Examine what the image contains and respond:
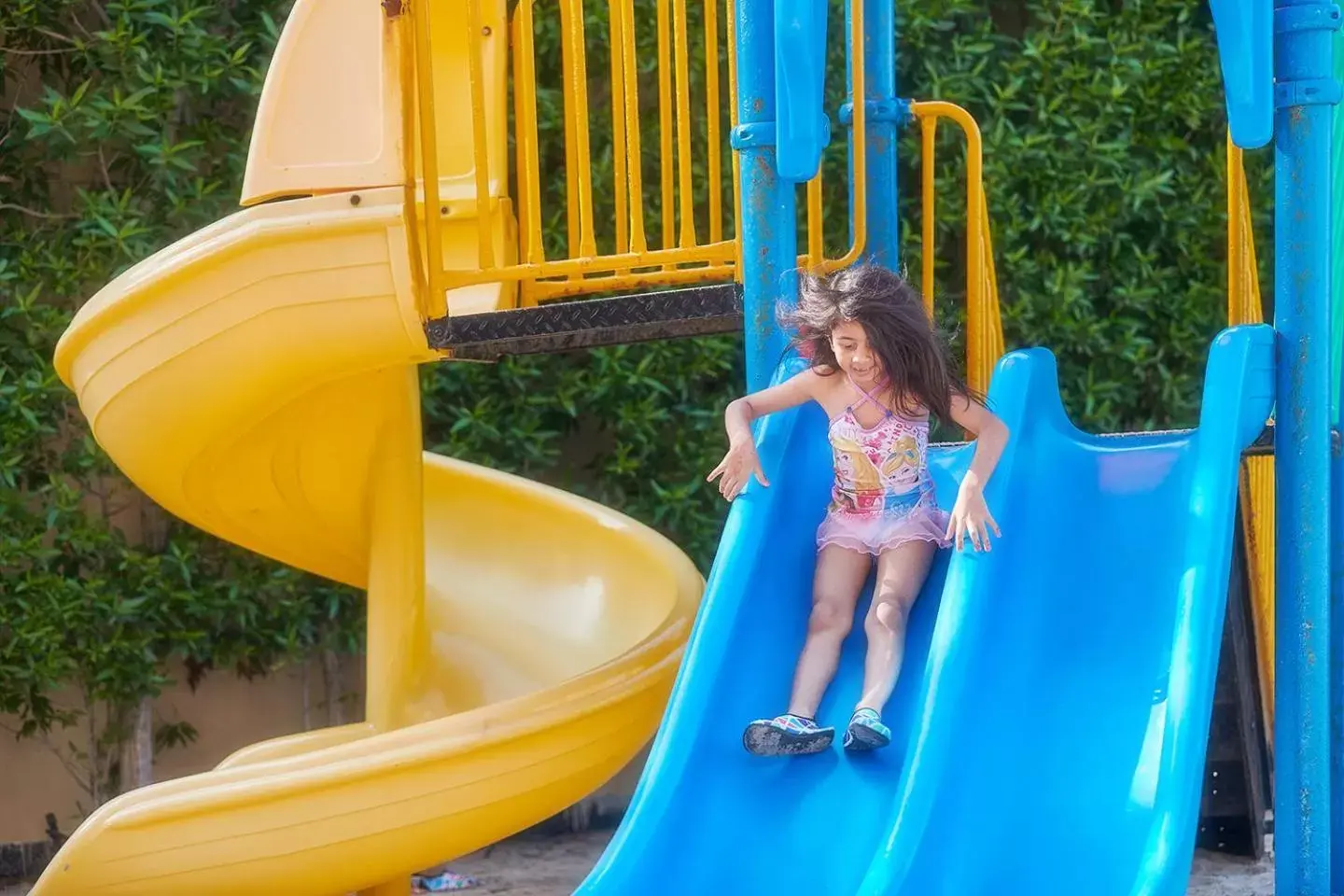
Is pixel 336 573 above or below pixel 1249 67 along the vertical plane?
below

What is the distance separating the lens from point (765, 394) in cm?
332

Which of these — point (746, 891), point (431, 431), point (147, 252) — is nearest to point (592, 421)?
point (431, 431)

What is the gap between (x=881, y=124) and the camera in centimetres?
410

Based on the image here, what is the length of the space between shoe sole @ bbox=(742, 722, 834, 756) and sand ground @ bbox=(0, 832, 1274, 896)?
7.99 feet

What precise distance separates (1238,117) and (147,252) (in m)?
3.63

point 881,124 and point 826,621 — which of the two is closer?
point 826,621

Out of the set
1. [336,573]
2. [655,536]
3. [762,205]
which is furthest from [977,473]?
[336,573]

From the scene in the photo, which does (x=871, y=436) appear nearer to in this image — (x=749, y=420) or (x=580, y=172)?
(x=749, y=420)

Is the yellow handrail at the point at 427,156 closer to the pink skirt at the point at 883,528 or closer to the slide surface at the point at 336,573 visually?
the slide surface at the point at 336,573

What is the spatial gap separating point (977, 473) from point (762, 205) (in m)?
0.82

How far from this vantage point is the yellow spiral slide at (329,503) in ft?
12.4

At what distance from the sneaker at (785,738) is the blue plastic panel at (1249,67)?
4.39 ft

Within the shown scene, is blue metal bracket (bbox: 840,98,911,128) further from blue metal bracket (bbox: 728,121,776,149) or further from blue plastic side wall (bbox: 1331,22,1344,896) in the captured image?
blue plastic side wall (bbox: 1331,22,1344,896)

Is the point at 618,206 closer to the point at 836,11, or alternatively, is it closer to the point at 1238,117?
the point at 1238,117
